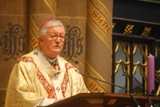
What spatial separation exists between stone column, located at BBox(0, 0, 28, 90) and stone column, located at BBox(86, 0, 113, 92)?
0.80 meters

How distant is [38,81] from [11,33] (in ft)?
6.30

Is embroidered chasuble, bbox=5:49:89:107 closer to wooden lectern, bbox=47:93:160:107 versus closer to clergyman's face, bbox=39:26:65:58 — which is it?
clergyman's face, bbox=39:26:65:58

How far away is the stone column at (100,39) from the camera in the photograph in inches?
299

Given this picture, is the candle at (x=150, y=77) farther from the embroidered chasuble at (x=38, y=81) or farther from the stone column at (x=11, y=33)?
the stone column at (x=11, y=33)

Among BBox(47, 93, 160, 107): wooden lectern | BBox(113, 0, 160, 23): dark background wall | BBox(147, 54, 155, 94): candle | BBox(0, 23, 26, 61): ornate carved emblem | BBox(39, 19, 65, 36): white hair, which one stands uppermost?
BBox(113, 0, 160, 23): dark background wall

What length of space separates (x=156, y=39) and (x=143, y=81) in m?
0.66

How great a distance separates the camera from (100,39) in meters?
7.64

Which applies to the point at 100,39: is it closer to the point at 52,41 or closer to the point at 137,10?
the point at 137,10

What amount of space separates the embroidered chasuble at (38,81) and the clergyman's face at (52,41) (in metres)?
0.09

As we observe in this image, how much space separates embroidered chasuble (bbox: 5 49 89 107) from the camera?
217 inches

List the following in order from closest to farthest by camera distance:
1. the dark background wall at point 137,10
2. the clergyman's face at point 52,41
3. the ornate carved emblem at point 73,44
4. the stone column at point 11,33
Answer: the clergyman's face at point 52,41 → the stone column at point 11,33 → the ornate carved emblem at point 73,44 → the dark background wall at point 137,10

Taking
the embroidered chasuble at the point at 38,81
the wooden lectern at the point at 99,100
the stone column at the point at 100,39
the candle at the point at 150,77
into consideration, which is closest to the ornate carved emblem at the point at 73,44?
the stone column at the point at 100,39

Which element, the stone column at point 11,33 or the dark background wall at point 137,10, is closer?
the stone column at point 11,33

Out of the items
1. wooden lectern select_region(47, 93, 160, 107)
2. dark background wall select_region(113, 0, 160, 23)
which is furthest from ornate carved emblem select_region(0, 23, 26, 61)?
wooden lectern select_region(47, 93, 160, 107)
